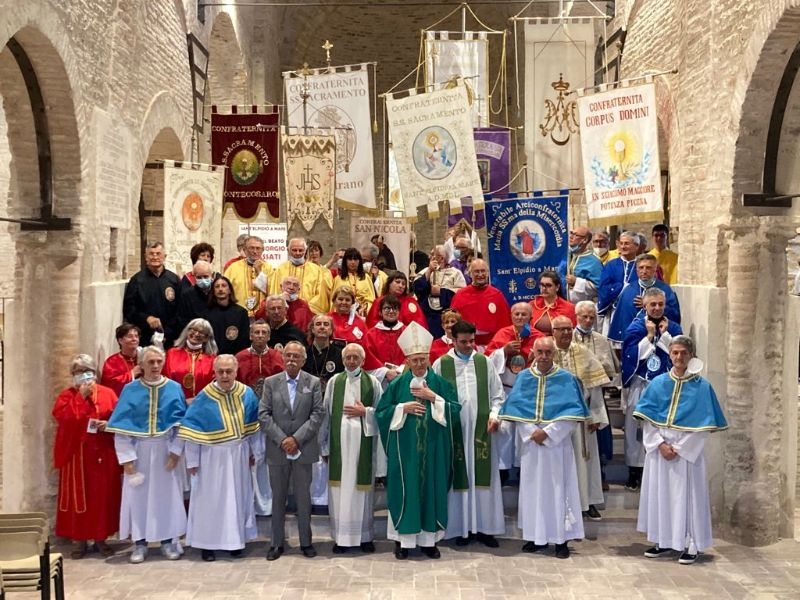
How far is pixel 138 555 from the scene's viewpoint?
26.1ft

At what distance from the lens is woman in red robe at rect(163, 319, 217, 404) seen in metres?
8.29

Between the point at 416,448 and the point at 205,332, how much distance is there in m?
2.02

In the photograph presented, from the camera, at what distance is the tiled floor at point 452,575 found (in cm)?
718

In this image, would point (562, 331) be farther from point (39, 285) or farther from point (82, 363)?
point (39, 285)

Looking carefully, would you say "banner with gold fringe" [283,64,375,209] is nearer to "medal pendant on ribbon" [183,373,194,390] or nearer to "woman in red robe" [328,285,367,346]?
"woman in red robe" [328,285,367,346]

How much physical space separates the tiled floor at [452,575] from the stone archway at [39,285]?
1.23 meters

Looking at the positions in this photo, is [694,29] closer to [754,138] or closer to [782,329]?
[754,138]

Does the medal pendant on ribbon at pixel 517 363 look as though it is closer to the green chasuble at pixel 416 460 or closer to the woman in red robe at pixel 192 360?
the green chasuble at pixel 416 460

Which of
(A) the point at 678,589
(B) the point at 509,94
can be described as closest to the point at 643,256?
(A) the point at 678,589

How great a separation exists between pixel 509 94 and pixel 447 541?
13.9 metres

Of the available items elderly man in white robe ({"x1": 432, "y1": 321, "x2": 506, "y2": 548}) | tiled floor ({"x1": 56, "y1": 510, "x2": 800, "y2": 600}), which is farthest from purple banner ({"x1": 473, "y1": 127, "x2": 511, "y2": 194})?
tiled floor ({"x1": 56, "y1": 510, "x2": 800, "y2": 600})

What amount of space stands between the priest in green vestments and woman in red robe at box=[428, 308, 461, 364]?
0.59 m

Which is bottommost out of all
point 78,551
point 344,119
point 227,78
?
point 78,551

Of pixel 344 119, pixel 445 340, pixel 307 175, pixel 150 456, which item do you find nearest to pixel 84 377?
pixel 150 456
